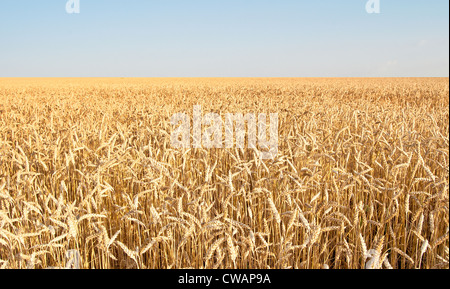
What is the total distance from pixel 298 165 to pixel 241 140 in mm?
854

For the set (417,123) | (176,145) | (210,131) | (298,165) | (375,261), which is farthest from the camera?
(417,123)
